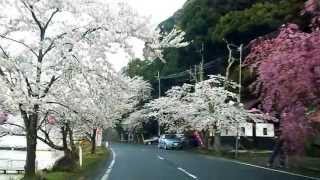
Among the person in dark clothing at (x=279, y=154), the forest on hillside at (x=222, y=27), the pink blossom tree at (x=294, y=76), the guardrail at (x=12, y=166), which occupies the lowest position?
the guardrail at (x=12, y=166)

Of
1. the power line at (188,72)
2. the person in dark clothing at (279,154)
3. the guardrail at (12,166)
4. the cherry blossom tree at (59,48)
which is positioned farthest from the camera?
the power line at (188,72)

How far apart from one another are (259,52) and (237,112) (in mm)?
28771

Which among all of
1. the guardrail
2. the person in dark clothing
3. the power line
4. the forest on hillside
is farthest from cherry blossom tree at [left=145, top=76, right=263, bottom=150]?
the person in dark clothing

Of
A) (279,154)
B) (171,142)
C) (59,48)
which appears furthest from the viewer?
(171,142)

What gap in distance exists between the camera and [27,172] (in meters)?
18.9

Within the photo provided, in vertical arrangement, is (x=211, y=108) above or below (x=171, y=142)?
above

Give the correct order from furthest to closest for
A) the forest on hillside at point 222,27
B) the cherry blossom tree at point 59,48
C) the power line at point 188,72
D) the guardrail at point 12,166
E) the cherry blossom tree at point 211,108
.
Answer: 1. the power line at point 188,72
2. the cherry blossom tree at point 211,108
3. the guardrail at point 12,166
4. the forest on hillside at point 222,27
5. the cherry blossom tree at point 59,48

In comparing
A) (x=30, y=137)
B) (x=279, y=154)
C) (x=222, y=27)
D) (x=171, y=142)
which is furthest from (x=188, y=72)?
(x=30, y=137)

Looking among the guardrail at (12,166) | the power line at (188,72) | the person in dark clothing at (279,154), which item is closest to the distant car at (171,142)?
the power line at (188,72)

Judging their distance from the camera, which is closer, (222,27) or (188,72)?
(222,27)

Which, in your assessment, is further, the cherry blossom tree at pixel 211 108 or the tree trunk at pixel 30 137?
the cherry blossom tree at pixel 211 108

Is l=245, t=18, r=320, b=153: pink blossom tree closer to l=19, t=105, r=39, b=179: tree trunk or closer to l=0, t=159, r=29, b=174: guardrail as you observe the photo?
l=19, t=105, r=39, b=179: tree trunk

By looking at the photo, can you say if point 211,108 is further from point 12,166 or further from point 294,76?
point 294,76

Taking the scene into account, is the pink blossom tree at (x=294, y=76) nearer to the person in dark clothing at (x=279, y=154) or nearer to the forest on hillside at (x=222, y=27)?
the person in dark clothing at (x=279, y=154)
